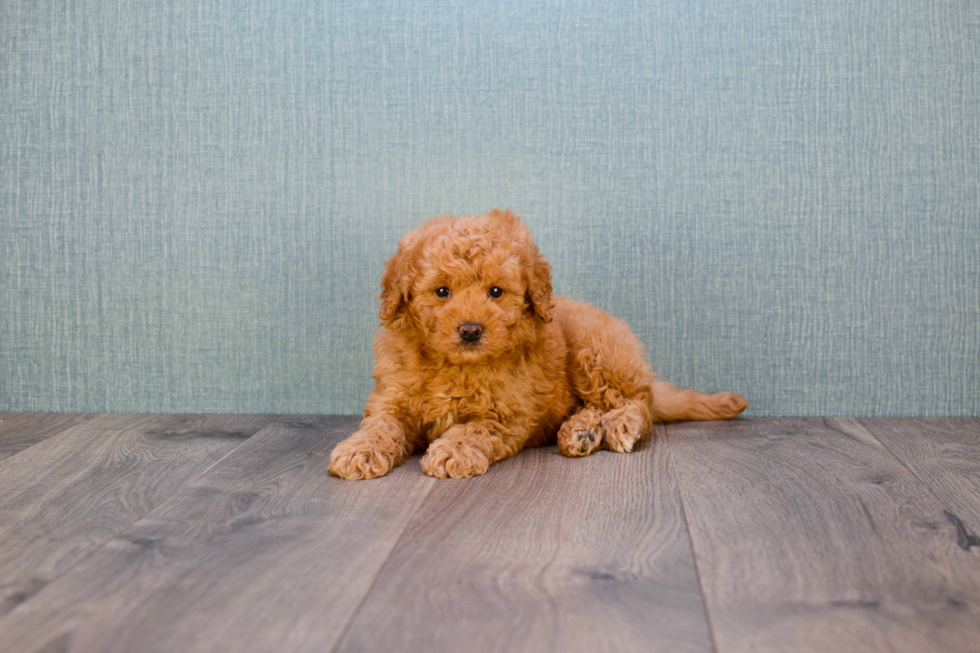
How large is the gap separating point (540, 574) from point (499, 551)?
125 mm

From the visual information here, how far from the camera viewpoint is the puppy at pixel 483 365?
78.4 inches

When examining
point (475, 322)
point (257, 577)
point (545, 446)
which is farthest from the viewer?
point (545, 446)

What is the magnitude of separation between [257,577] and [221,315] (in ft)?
5.25

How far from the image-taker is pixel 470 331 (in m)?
1.96

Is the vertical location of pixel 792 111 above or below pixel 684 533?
above

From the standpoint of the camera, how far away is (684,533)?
1.56 m

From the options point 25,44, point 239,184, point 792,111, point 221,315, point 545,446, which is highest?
point 25,44

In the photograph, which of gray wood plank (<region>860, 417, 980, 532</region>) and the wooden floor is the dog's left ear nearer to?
the wooden floor

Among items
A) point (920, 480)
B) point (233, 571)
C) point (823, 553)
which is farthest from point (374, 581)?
point (920, 480)

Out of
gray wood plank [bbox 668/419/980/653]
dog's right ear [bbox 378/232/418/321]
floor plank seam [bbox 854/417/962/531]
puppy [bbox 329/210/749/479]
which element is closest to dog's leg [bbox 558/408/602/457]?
puppy [bbox 329/210/749/479]

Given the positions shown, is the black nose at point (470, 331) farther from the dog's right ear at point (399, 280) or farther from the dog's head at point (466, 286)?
the dog's right ear at point (399, 280)

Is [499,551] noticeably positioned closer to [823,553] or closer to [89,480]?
[823,553]

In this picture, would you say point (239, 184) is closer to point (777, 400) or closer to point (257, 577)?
point (257, 577)

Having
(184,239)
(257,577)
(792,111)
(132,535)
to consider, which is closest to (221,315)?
(184,239)
